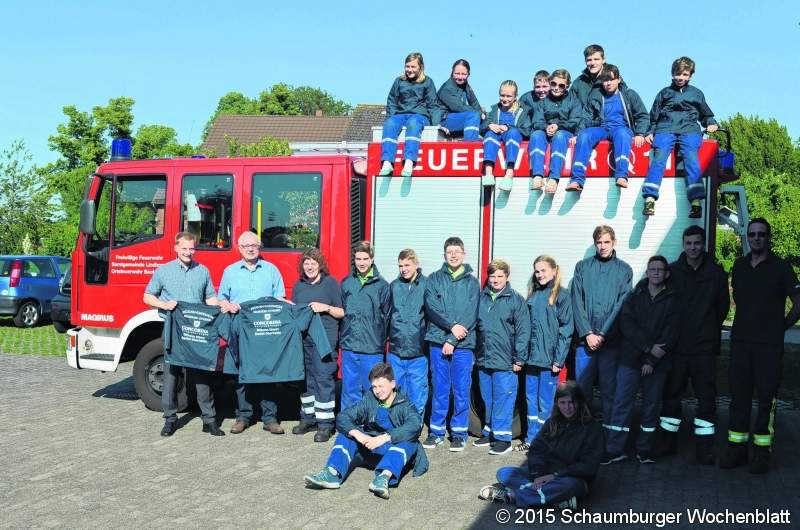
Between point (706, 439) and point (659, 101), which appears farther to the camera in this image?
point (659, 101)

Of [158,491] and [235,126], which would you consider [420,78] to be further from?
[235,126]

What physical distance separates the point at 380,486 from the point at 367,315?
2.01 metres

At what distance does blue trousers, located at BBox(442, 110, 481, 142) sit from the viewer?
28.1 feet

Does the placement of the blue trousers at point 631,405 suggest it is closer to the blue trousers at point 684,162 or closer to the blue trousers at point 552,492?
the blue trousers at point 552,492

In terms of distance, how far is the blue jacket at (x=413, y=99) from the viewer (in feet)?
28.8

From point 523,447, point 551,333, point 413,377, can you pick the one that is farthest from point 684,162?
point 413,377

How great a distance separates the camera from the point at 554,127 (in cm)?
801

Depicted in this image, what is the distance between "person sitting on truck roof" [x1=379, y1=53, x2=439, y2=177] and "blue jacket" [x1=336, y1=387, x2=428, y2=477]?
2.53 m

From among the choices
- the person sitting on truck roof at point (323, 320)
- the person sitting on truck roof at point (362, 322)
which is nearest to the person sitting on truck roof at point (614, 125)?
the person sitting on truck roof at point (362, 322)

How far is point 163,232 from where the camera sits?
29.4 ft

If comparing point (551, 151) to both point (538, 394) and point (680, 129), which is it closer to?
point (680, 129)

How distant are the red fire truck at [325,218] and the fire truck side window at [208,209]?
11 mm

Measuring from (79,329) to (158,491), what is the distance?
3549 millimetres

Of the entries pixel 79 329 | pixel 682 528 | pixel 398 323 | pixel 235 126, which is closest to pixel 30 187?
pixel 235 126
